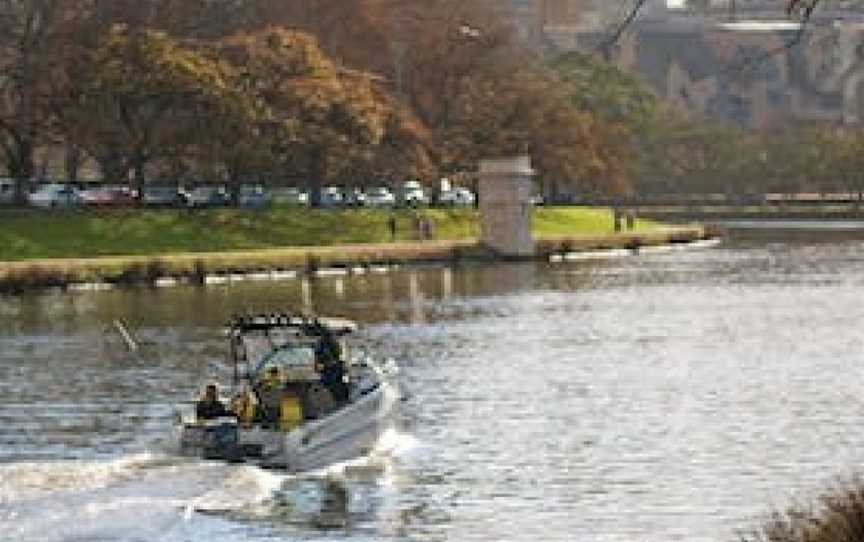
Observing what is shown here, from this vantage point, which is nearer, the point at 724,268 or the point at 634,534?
the point at 634,534

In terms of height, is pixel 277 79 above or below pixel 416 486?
above

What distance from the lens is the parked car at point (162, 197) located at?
112812mm

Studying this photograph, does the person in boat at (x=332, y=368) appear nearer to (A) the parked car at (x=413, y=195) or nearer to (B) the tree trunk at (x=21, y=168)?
(B) the tree trunk at (x=21, y=168)

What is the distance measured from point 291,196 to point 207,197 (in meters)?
7.73

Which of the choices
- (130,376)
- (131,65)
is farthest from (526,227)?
(130,376)

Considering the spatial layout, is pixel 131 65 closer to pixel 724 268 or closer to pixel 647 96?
pixel 724 268

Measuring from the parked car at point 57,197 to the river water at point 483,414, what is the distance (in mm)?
26065

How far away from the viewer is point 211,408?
39.3 m

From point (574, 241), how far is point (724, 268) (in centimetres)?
1661

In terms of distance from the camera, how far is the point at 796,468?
37.6m

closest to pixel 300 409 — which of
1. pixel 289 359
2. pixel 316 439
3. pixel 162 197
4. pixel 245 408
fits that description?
pixel 316 439

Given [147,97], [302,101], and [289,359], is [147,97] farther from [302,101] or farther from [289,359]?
[289,359]

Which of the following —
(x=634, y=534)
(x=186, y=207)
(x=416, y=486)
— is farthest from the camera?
(x=186, y=207)

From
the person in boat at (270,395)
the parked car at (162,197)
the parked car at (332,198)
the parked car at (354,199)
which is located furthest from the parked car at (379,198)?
the person in boat at (270,395)
